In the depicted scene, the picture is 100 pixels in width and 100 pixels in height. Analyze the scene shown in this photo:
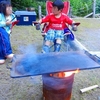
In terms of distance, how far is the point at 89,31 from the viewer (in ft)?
22.3

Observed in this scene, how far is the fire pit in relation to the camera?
219 centimetres

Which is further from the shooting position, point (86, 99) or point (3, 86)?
point (3, 86)

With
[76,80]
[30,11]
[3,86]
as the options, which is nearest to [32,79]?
[3,86]

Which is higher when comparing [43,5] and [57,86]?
[43,5]

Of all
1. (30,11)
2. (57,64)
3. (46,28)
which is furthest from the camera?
(30,11)

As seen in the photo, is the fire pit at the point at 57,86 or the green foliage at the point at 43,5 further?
the green foliage at the point at 43,5

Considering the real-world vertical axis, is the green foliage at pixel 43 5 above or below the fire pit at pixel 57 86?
above

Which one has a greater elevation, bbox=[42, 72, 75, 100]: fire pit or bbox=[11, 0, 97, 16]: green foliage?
bbox=[11, 0, 97, 16]: green foliage

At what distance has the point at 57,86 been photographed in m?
2.25

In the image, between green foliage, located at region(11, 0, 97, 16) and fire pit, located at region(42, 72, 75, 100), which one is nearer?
fire pit, located at region(42, 72, 75, 100)

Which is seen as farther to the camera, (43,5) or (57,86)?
(43,5)

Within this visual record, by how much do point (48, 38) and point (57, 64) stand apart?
75.4 inches

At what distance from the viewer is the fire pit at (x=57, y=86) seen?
7.19ft

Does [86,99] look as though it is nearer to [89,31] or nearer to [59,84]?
[59,84]
